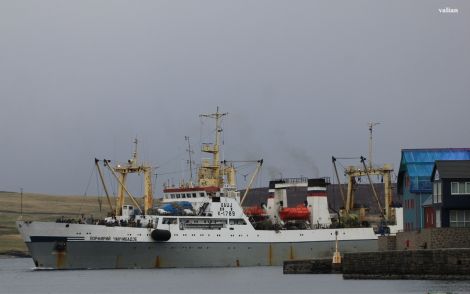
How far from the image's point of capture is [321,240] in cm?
9725

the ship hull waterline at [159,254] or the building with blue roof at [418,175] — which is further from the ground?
the building with blue roof at [418,175]

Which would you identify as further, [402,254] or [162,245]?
[162,245]

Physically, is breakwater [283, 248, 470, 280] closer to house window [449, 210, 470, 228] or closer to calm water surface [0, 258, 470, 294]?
calm water surface [0, 258, 470, 294]

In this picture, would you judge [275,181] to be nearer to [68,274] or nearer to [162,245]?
[162,245]

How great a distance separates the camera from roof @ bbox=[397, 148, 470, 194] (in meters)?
77.4

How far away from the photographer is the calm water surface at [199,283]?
173 feet

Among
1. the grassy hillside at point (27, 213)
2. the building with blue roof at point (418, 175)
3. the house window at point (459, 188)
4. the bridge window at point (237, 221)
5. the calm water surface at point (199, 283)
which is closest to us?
the calm water surface at point (199, 283)

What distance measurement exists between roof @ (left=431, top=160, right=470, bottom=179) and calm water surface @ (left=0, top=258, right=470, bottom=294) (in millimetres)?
9488

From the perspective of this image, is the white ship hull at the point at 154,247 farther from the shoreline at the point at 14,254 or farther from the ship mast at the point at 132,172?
the shoreline at the point at 14,254

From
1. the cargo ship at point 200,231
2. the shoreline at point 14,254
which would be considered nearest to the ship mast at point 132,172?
the cargo ship at point 200,231

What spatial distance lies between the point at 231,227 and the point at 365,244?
14.7 meters

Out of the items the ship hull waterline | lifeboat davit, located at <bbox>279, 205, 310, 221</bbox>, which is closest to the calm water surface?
the ship hull waterline

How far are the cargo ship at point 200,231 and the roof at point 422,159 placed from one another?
18.8 m

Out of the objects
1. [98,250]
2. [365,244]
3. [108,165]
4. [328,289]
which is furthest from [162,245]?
[328,289]
